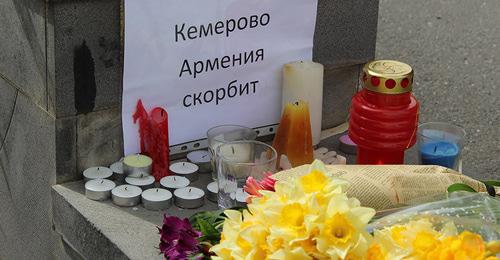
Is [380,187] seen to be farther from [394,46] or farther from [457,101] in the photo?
[394,46]

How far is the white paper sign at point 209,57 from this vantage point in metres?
2.40

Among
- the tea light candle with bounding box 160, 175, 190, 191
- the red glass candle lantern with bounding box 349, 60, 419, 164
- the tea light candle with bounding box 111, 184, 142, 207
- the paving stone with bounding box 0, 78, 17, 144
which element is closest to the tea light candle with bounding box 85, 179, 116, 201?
the tea light candle with bounding box 111, 184, 142, 207

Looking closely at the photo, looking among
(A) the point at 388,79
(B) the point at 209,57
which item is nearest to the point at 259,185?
(A) the point at 388,79

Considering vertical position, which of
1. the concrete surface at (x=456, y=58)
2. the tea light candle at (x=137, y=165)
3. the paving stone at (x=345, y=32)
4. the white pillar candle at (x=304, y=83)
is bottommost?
the concrete surface at (x=456, y=58)

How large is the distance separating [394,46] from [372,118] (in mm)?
3049

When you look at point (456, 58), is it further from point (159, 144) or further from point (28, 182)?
point (28, 182)

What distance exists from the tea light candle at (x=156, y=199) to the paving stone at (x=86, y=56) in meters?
0.25

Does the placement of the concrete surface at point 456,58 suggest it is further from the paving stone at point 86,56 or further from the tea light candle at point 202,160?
the paving stone at point 86,56

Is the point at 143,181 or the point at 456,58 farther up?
the point at 143,181

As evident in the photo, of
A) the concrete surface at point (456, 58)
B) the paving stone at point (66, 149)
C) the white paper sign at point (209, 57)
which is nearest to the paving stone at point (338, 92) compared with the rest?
the white paper sign at point (209, 57)

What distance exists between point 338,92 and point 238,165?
0.73 m

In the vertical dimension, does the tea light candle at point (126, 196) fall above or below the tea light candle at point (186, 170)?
below

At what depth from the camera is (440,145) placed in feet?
8.05

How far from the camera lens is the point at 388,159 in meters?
2.41
